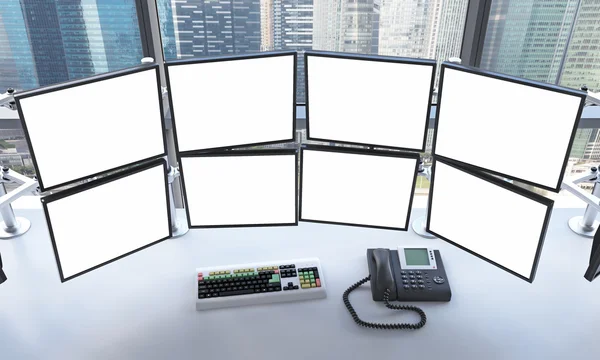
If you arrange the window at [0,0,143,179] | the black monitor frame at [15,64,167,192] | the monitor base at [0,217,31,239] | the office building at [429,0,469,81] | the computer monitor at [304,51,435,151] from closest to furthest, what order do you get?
the black monitor frame at [15,64,167,192] → the computer monitor at [304,51,435,151] → the monitor base at [0,217,31,239] → the office building at [429,0,469,81] → the window at [0,0,143,179]

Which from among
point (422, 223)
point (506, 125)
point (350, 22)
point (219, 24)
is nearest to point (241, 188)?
point (422, 223)

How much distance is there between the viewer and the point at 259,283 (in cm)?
152

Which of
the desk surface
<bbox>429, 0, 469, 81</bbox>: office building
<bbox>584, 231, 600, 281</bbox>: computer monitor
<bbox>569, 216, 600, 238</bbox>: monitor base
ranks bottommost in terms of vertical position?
the desk surface

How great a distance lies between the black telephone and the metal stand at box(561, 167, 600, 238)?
0.45m

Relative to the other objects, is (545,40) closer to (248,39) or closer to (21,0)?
(248,39)

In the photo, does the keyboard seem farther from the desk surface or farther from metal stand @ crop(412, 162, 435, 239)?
metal stand @ crop(412, 162, 435, 239)

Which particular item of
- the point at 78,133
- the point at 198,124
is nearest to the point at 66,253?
the point at 78,133

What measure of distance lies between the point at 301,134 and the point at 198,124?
33 centimetres

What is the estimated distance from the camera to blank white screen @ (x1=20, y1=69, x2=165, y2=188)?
1276mm

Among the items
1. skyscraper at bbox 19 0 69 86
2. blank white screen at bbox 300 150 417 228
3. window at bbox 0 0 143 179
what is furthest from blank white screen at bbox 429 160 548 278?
skyscraper at bbox 19 0 69 86

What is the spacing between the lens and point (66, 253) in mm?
1457

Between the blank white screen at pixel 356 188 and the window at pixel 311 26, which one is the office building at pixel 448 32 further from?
the blank white screen at pixel 356 188

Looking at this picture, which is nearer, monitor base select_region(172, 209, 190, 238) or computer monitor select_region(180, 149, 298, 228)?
computer monitor select_region(180, 149, 298, 228)

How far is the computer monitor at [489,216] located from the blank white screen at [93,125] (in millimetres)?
874
